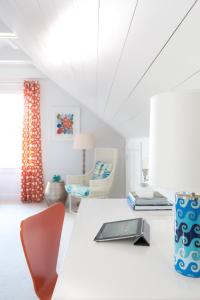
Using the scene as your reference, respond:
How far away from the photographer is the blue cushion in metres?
4.59

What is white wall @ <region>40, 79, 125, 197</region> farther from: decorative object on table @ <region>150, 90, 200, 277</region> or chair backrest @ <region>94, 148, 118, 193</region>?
decorative object on table @ <region>150, 90, 200, 277</region>

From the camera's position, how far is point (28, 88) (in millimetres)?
5145

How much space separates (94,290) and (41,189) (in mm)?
4547

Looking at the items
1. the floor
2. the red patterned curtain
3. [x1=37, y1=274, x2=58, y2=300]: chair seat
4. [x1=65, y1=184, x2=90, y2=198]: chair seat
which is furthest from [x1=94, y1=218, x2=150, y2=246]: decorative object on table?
the red patterned curtain

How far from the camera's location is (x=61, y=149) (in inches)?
211

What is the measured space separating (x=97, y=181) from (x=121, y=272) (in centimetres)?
336

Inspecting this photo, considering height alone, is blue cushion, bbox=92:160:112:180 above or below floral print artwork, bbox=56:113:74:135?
below

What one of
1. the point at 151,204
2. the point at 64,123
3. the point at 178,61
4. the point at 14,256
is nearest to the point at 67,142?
the point at 64,123

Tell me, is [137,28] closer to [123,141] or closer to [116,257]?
[116,257]

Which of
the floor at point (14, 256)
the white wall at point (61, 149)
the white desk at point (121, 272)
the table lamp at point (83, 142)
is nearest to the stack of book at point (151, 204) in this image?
the white desk at point (121, 272)

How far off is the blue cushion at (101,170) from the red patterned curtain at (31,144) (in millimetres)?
Result: 1048

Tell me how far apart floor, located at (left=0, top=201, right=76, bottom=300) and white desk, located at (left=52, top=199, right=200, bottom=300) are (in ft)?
3.89

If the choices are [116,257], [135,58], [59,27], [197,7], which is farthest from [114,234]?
[59,27]

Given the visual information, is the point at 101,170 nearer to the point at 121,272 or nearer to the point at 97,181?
the point at 97,181
